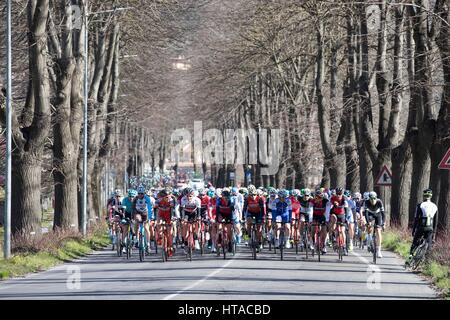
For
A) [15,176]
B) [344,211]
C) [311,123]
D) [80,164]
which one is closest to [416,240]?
[344,211]

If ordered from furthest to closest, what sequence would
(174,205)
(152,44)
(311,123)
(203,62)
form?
(203,62) < (311,123) < (152,44) < (174,205)

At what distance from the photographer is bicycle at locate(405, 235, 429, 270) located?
81.0 ft

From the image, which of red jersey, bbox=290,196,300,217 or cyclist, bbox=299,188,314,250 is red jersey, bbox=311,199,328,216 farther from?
red jersey, bbox=290,196,300,217

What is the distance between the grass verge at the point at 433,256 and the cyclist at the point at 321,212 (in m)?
2.22

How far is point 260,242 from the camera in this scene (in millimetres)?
32062

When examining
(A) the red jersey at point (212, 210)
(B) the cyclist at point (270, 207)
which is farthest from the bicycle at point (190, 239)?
(B) the cyclist at point (270, 207)

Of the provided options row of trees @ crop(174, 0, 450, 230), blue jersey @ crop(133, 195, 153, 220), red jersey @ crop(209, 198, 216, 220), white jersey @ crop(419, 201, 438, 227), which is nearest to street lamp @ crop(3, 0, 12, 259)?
blue jersey @ crop(133, 195, 153, 220)

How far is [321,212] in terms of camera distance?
3019 cm

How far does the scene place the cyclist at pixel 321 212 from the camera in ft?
98.4

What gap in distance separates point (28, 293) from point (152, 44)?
29473 mm

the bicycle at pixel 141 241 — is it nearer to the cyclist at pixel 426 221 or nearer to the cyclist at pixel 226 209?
the cyclist at pixel 226 209

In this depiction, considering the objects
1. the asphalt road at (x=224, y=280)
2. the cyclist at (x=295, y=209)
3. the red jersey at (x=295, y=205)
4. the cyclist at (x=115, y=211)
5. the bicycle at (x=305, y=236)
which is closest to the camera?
the asphalt road at (x=224, y=280)

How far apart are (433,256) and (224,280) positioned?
6.20 metres
